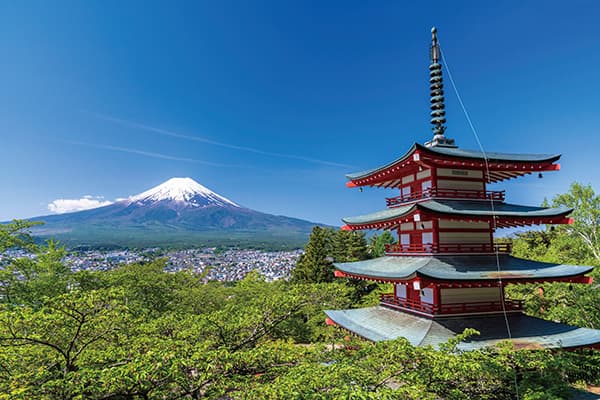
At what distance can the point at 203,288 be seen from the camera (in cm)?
2284

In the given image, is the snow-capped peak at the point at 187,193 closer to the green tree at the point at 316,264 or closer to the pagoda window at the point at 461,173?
the green tree at the point at 316,264

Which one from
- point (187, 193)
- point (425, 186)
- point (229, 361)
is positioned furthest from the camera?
point (187, 193)

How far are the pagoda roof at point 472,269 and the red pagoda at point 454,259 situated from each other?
0.03 metres

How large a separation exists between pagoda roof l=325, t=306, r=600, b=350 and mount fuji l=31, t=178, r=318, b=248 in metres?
102

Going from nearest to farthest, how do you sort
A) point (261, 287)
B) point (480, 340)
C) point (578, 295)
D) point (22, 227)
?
point (480, 340) → point (578, 295) → point (22, 227) → point (261, 287)

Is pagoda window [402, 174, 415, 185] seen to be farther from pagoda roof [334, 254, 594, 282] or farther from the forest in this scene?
the forest

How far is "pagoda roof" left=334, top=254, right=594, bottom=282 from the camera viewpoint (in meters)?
9.18

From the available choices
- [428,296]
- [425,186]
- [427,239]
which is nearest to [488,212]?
[427,239]

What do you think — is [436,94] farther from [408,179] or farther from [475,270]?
[475,270]

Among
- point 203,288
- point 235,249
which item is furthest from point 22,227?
point 235,249

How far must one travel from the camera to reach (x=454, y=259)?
34.3 ft

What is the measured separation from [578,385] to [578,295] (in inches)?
200

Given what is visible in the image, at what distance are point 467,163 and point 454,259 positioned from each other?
3330mm

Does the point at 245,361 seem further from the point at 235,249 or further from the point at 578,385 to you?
the point at 235,249
